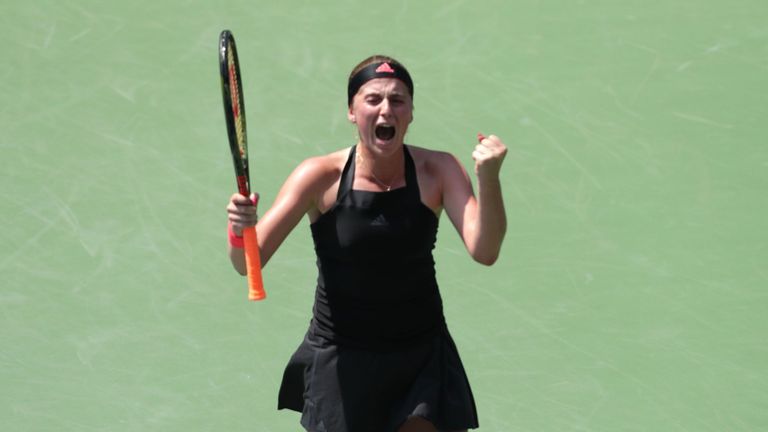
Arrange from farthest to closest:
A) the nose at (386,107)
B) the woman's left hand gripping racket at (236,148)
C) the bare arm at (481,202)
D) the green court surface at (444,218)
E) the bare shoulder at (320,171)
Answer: the green court surface at (444,218), the bare shoulder at (320,171), the nose at (386,107), the woman's left hand gripping racket at (236,148), the bare arm at (481,202)

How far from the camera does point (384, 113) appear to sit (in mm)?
5316

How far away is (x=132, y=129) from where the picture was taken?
8164mm

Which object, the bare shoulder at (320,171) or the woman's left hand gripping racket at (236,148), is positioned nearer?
the woman's left hand gripping racket at (236,148)

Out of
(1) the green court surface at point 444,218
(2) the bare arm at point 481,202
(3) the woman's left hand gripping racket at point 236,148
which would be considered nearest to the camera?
(2) the bare arm at point 481,202

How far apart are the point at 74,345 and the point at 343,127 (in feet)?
6.44

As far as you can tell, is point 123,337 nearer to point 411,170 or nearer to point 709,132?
point 411,170

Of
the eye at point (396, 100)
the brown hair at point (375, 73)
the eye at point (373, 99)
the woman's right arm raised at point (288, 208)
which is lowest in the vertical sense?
the woman's right arm raised at point (288, 208)

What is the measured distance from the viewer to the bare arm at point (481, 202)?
197 inches

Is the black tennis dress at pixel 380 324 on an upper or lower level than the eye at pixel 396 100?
lower

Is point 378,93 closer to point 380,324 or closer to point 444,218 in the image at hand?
point 380,324

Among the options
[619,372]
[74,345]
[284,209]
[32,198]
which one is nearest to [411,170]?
[284,209]

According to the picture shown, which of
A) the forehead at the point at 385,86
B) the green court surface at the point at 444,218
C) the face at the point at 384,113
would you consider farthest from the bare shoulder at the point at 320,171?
the green court surface at the point at 444,218

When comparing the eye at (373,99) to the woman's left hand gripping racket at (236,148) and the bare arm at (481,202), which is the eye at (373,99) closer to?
the bare arm at (481,202)

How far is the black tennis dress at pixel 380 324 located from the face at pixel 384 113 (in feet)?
0.57
